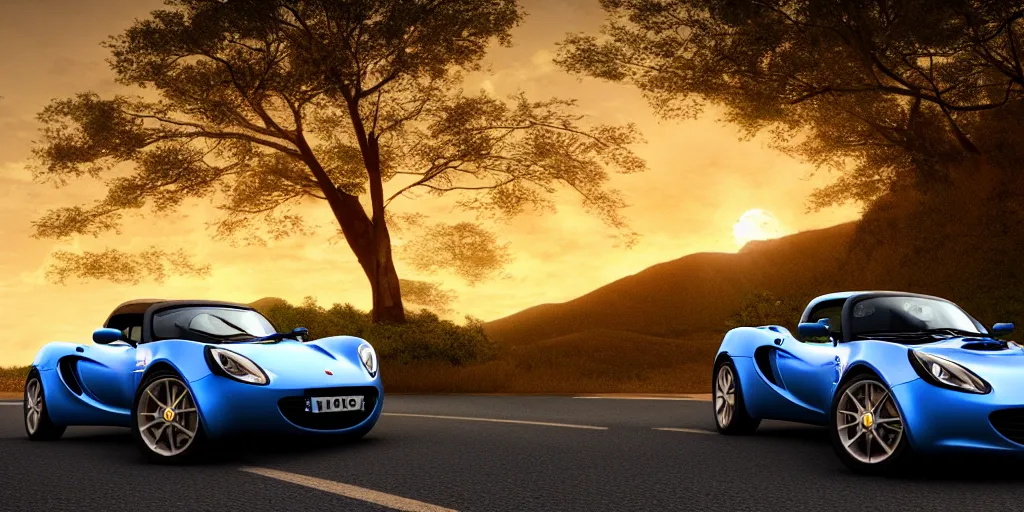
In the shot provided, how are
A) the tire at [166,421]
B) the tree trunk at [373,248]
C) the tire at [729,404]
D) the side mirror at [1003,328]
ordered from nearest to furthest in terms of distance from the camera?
the side mirror at [1003,328] → the tire at [166,421] → the tire at [729,404] → the tree trunk at [373,248]

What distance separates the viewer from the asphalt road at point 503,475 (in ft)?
18.5

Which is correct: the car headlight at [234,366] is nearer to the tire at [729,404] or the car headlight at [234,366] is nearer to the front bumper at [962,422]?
the tire at [729,404]

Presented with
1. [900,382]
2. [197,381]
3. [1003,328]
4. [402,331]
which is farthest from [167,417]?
[402,331]

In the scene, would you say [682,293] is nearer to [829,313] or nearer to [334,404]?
[829,313]

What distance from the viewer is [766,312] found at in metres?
22.1

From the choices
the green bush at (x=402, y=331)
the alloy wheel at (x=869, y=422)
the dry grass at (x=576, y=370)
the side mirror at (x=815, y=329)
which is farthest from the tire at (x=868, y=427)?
the green bush at (x=402, y=331)

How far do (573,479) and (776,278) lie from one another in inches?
1725

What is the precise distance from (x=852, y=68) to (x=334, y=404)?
1920cm

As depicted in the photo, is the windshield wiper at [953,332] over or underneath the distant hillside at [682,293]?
underneath

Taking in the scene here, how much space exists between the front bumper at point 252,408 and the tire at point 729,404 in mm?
3771

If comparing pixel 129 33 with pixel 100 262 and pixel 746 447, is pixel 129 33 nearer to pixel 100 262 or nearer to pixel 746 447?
pixel 100 262

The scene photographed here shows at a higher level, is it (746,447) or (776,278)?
A: (776,278)

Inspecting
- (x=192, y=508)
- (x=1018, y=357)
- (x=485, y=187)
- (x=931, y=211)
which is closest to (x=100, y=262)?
(x=485, y=187)

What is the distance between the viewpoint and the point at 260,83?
24.2 m
